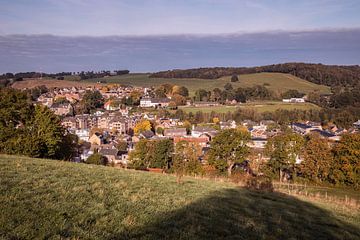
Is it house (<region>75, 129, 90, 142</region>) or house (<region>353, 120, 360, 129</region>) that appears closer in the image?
house (<region>353, 120, 360, 129</region>)

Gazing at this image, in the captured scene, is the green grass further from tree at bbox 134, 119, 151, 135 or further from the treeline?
the treeline

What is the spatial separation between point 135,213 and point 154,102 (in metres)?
141

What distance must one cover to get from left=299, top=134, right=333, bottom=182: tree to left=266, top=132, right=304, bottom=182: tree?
1.41m

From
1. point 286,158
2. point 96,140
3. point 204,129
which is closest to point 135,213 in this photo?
point 286,158

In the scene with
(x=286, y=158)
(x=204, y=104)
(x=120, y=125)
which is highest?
(x=286, y=158)

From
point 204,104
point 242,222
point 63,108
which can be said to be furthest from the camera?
point 63,108

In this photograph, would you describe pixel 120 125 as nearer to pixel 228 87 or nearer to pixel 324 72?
pixel 228 87

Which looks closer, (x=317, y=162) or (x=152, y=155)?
(x=317, y=162)

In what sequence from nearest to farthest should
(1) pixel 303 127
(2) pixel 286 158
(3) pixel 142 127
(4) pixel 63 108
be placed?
(2) pixel 286 158
(1) pixel 303 127
(3) pixel 142 127
(4) pixel 63 108

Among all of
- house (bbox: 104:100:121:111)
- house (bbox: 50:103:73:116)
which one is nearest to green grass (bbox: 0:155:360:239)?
house (bbox: 50:103:73:116)

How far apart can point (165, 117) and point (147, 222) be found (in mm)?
120011

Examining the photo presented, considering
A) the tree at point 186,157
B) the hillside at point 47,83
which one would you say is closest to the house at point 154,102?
the hillside at point 47,83

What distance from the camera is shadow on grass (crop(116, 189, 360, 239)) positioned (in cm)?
796

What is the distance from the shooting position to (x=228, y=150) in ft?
156
